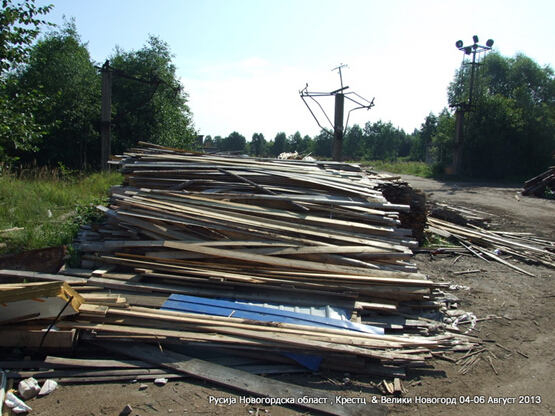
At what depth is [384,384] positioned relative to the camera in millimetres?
3498

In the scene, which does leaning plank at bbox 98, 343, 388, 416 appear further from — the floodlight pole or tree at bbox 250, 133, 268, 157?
tree at bbox 250, 133, 268, 157

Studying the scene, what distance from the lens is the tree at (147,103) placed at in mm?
15641

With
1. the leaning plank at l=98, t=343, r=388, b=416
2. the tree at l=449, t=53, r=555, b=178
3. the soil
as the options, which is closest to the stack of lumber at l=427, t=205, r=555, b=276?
the soil

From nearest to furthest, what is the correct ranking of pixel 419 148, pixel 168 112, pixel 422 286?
pixel 422 286 < pixel 168 112 < pixel 419 148

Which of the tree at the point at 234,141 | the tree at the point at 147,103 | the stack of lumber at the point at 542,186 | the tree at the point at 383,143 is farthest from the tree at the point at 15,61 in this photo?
the tree at the point at 234,141

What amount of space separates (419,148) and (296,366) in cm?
6406

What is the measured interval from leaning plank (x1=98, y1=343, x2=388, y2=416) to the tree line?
578 centimetres

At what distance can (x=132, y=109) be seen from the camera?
1560 cm

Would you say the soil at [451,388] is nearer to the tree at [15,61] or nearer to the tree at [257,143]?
the tree at [15,61]

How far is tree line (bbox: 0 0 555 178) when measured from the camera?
7742 millimetres

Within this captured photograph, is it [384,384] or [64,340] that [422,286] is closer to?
[384,384]

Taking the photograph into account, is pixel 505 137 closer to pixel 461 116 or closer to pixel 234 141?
pixel 461 116

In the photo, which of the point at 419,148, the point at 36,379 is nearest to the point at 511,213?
the point at 36,379

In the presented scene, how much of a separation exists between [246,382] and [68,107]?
14.2m
